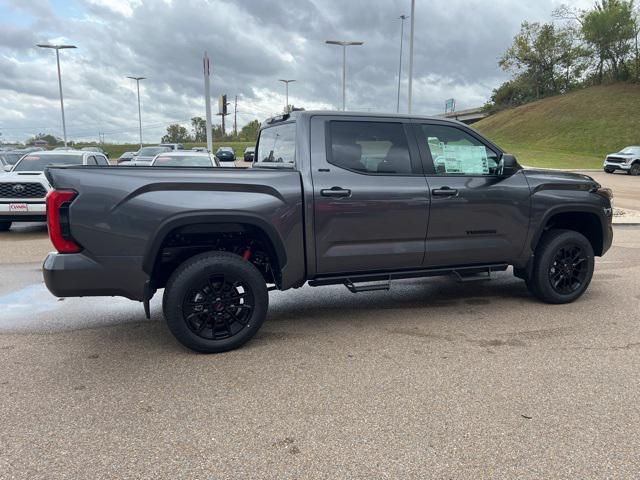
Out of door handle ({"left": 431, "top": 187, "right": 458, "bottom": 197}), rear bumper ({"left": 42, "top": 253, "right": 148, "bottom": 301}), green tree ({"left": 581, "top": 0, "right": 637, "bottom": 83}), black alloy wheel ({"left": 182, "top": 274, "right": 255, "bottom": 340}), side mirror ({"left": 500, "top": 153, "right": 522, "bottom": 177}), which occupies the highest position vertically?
green tree ({"left": 581, "top": 0, "right": 637, "bottom": 83})

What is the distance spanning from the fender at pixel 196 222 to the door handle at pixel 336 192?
1.74 feet

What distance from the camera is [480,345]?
4.20 m

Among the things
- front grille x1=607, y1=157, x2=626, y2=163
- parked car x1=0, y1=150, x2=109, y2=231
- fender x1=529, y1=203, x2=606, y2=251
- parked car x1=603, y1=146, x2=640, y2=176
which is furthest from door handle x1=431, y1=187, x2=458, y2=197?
front grille x1=607, y1=157, x2=626, y2=163

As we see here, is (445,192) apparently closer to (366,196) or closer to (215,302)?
(366,196)

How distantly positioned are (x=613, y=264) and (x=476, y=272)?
3533mm

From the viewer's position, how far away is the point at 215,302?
13.1ft

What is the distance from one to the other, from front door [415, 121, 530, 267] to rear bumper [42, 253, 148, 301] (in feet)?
8.37

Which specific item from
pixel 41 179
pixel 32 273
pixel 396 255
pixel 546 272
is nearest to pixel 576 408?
pixel 396 255

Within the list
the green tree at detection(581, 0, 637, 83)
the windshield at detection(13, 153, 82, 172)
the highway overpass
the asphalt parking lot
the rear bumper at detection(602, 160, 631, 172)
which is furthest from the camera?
the highway overpass

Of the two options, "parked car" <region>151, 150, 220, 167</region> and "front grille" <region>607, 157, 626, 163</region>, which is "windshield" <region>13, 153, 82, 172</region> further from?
"front grille" <region>607, 157, 626, 163</region>

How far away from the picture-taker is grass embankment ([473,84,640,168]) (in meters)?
43.8

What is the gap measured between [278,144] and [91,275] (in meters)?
2.19

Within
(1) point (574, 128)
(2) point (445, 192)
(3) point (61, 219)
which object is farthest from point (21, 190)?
(1) point (574, 128)

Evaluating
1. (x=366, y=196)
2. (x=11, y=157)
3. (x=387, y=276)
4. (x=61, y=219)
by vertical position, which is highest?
(x=11, y=157)
